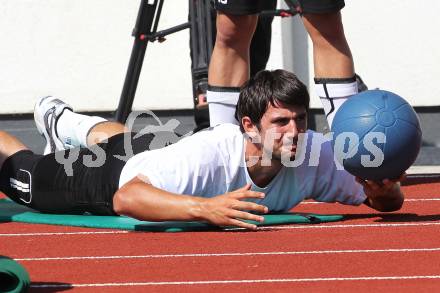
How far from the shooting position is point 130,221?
21.3 feet

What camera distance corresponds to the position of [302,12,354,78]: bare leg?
22.4 feet

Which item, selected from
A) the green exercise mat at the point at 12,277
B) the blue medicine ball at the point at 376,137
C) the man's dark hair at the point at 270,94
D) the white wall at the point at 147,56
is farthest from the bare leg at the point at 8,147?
the white wall at the point at 147,56

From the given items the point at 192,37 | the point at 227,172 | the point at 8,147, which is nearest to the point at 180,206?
the point at 227,172

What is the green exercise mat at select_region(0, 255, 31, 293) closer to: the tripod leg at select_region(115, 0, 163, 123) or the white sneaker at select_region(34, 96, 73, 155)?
the white sneaker at select_region(34, 96, 73, 155)

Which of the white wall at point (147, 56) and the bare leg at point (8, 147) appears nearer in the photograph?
the bare leg at point (8, 147)

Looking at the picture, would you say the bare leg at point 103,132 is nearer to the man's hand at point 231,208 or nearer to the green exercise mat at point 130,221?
the green exercise mat at point 130,221

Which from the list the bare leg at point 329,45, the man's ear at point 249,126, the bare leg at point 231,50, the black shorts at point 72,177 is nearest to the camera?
the man's ear at point 249,126

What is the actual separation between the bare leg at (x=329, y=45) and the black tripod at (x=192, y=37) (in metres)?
0.67

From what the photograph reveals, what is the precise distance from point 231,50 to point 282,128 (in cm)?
105

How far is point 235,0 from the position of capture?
6.80m

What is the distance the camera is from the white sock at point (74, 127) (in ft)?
24.8

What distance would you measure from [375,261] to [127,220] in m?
1.61

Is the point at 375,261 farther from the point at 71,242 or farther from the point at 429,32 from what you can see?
the point at 429,32

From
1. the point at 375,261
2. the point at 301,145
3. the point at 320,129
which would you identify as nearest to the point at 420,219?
the point at 301,145
